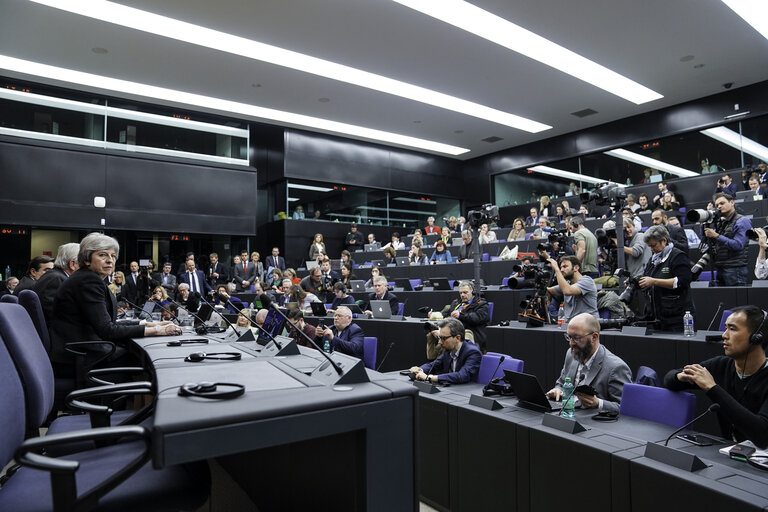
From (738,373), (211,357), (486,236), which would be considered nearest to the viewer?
(211,357)

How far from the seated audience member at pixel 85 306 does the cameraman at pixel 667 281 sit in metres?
3.59

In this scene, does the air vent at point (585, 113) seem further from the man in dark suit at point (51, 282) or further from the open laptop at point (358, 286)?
the man in dark suit at point (51, 282)

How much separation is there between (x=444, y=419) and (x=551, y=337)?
1.99 metres

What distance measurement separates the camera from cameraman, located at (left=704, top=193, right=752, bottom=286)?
14.5 feet

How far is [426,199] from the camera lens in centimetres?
1452

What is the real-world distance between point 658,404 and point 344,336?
2.96 m

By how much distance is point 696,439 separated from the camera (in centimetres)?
193

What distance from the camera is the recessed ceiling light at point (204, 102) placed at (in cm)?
833

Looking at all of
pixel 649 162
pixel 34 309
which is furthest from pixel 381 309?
pixel 649 162

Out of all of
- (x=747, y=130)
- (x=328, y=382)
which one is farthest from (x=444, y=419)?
(x=747, y=130)

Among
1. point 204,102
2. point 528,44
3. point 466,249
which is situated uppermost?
point 528,44

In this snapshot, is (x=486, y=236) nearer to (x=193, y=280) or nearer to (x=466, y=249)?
(x=466, y=249)

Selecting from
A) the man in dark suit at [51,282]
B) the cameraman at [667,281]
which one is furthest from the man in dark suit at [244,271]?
the cameraman at [667,281]

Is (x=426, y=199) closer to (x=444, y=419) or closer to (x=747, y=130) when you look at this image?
(x=747, y=130)
